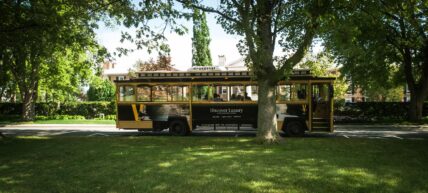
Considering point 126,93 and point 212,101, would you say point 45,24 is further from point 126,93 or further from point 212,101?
point 212,101

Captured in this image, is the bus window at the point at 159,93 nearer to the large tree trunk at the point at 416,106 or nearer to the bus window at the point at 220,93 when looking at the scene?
the bus window at the point at 220,93

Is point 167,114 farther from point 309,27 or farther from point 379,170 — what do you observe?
point 379,170

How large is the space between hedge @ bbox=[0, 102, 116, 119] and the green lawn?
21.4 meters

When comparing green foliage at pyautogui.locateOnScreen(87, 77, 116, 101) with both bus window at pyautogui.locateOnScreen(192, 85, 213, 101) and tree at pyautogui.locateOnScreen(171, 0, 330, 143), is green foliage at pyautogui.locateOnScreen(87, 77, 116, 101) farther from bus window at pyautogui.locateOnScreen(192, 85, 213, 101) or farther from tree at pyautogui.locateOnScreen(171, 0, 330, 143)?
tree at pyautogui.locateOnScreen(171, 0, 330, 143)

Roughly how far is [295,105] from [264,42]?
175 inches

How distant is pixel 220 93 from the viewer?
17391mm

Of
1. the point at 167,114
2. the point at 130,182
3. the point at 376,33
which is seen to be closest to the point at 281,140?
the point at 167,114

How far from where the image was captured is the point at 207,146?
40.9 feet

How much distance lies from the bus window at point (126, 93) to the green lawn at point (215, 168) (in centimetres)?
534

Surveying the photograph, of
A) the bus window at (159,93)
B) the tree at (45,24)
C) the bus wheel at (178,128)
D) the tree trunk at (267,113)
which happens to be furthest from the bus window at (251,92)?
the tree at (45,24)

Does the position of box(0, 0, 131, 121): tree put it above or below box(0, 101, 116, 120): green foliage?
above

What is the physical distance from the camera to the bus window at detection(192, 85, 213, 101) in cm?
1730

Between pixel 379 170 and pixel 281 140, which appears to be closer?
pixel 379 170

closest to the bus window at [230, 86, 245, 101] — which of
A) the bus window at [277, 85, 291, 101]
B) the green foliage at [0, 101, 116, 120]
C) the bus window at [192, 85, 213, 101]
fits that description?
the bus window at [192, 85, 213, 101]
